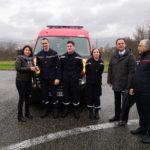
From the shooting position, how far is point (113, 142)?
5.96m

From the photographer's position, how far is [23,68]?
23.9 ft

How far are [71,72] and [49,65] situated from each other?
58 cm

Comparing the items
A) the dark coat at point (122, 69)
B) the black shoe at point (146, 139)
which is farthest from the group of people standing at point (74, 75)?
the black shoe at point (146, 139)

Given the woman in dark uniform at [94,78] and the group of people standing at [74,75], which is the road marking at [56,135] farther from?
the woman in dark uniform at [94,78]

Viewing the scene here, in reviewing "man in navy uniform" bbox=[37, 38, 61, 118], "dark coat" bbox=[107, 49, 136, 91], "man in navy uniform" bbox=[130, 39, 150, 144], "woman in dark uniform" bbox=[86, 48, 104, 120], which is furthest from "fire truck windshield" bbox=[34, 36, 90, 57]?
"man in navy uniform" bbox=[130, 39, 150, 144]

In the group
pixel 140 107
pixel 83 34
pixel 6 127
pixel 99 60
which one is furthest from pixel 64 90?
pixel 83 34

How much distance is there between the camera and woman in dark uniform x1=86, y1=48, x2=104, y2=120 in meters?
7.65

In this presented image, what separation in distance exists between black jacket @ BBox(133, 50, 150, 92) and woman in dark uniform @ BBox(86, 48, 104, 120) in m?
1.70

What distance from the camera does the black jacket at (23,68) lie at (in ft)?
23.9

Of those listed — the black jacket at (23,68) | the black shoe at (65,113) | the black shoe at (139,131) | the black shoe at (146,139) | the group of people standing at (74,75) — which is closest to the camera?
the black shoe at (146,139)

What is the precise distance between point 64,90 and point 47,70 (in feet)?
2.25

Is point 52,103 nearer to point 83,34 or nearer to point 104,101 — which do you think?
point 104,101

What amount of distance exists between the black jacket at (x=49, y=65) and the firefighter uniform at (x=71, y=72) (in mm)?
161

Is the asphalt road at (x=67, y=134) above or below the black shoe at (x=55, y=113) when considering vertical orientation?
below
